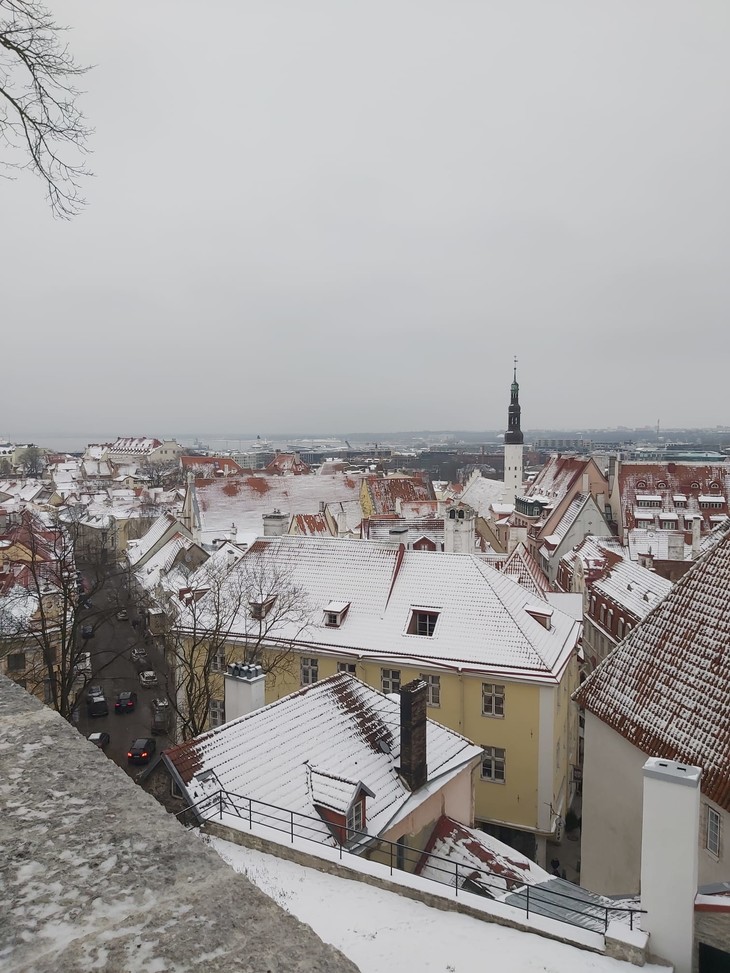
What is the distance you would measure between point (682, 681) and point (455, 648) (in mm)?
7726

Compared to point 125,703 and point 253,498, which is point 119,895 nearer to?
A: point 125,703

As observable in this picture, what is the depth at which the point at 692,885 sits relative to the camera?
21.2 feet

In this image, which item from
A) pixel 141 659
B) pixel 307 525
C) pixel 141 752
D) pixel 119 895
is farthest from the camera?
pixel 307 525

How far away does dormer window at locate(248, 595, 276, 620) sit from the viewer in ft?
69.6

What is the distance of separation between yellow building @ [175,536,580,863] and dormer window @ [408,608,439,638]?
0.04 metres

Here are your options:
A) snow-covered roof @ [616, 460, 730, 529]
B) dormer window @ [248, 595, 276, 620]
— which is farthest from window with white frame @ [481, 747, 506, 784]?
snow-covered roof @ [616, 460, 730, 529]

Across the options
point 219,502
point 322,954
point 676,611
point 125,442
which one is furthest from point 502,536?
point 125,442

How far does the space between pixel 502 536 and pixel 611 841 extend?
35520mm

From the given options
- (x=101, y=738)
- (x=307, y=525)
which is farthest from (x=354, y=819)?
(x=307, y=525)

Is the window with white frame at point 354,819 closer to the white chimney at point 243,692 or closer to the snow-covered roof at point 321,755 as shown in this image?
the snow-covered roof at point 321,755

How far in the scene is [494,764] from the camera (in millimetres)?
18969

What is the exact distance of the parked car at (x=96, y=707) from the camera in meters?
30.4

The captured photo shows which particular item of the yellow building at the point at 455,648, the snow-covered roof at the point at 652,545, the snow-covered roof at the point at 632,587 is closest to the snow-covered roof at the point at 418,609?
the yellow building at the point at 455,648

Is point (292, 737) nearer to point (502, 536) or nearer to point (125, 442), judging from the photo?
point (502, 536)
